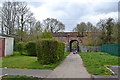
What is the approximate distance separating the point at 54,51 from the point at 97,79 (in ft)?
17.5

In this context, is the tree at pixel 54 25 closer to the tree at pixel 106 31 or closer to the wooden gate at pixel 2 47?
the tree at pixel 106 31

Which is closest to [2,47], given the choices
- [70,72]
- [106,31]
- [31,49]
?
[31,49]

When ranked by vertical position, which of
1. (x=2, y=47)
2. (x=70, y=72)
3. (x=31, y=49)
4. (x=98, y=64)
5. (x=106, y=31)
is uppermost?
(x=106, y=31)

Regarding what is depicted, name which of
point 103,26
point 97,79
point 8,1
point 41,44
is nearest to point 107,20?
point 103,26

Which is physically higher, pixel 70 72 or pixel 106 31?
pixel 106 31

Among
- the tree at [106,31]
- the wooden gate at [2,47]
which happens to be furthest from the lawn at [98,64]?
the tree at [106,31]

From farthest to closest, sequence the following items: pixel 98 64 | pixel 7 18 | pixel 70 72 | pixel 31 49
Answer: pixel 7 18, pixel 31 49, pixel 98 64, pixel 70 72

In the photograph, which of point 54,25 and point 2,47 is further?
point 54,25

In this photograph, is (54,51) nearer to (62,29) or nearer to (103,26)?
(103,26)

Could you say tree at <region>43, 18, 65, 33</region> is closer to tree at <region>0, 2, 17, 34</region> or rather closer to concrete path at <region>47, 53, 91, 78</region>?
tree at <region>0, 2, 17, 34</region>

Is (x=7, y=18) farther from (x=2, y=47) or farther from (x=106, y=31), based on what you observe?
(x=106, y=31)

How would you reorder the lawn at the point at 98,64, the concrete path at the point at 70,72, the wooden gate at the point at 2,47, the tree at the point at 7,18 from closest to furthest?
the concrete path at the point at 70,72
the lawn at the point at 98,64
the wooden gate at the point at 2,47
the tree at the point at 7,18

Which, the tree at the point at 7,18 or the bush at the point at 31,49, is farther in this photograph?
the tree at the point at 7,18

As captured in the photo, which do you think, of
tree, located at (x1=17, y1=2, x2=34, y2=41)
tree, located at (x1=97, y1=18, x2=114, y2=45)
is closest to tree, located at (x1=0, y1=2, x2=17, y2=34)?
tree, located at (x1=17, y1=2, x2=34, y2=41)
